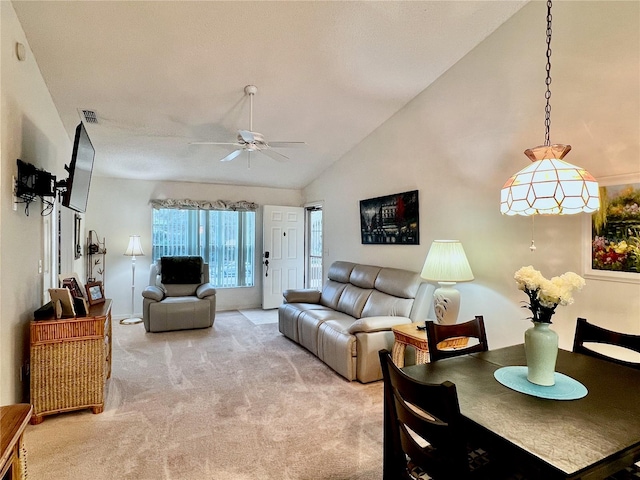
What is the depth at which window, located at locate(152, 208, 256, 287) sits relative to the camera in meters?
6.03

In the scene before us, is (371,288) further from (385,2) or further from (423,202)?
(385,2)

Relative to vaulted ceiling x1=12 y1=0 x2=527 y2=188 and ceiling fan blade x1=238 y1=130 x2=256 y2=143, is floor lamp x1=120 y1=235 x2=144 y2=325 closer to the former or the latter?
vaulted ceiling x1=12 y1=0 x2=527 y2=188

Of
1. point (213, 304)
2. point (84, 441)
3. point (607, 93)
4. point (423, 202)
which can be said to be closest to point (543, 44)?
point (607, 93)

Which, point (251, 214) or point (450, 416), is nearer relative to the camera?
point (450, 416)

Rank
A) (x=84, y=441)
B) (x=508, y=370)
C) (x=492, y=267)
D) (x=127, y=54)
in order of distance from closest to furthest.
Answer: (x=508, y=370) → (x=84, y=441) → (x=127, y=54) → (x=492, y=267)

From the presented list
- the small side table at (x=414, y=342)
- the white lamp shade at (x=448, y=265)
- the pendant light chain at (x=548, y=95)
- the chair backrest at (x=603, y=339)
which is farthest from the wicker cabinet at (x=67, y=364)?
the pendant light chain at (x=548, y=95)

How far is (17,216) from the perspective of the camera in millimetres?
2373

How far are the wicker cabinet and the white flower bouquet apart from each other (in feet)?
9.27

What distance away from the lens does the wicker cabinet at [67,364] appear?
98.1 inches

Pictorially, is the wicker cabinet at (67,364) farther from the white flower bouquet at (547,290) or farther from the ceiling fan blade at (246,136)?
the white flower bouquet at (547,290)

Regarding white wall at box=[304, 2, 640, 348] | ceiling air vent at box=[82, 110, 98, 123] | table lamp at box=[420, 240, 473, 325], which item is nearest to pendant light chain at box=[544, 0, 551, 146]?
white wall at box=[304, 2, 640, 348]

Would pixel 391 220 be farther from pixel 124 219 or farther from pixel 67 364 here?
pixel 124 219

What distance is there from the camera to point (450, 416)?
41.6 inches

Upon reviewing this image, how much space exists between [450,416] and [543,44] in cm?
284
